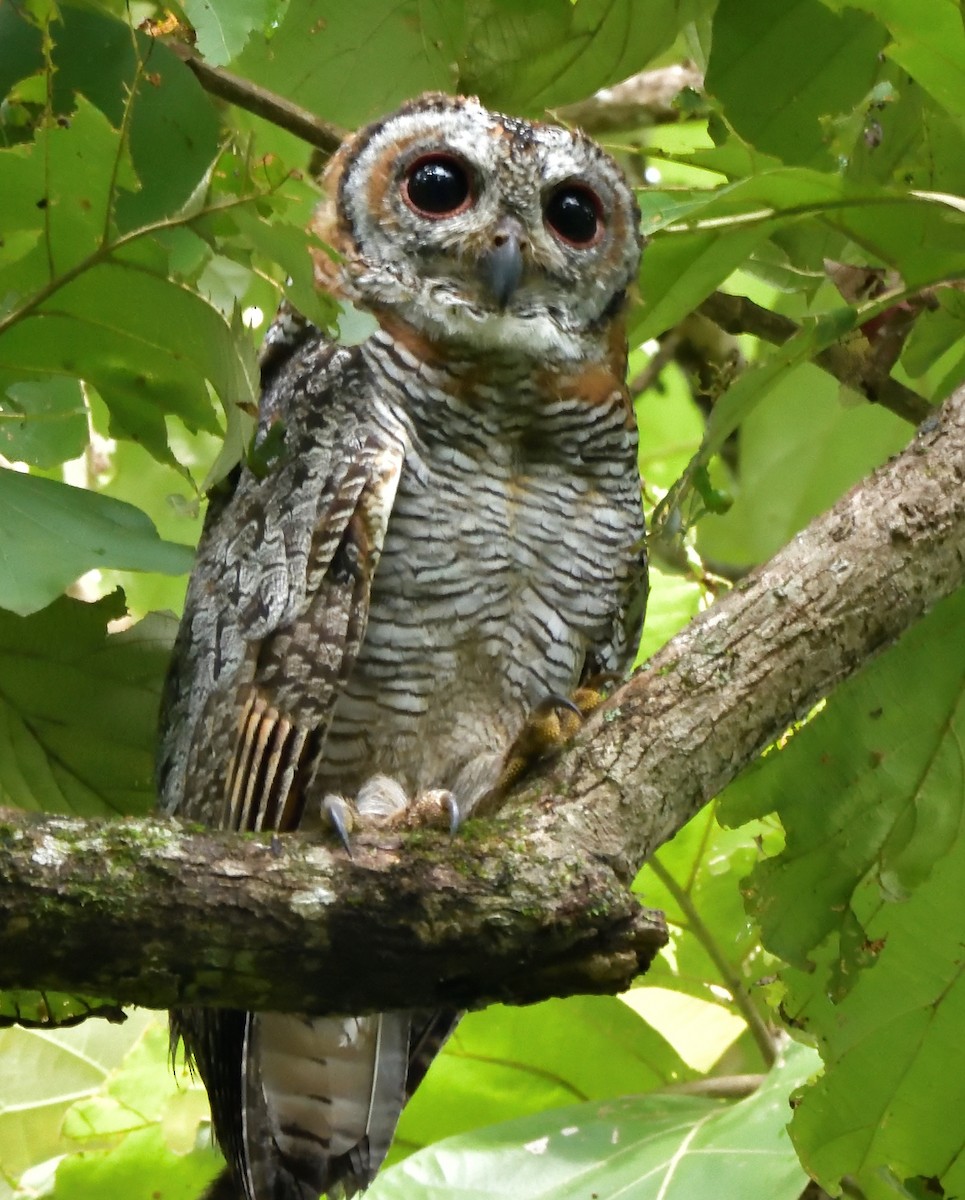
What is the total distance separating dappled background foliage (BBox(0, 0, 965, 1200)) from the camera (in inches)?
80.7

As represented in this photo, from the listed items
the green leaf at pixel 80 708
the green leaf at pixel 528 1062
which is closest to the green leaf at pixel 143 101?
the green leaf at pixel 80 708

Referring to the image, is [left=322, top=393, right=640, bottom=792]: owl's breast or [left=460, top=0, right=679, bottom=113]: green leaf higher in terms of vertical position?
[left=460, top=0, right=679, bottom=113]: green leaf

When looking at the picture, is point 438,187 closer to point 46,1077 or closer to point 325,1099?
point 325,1099

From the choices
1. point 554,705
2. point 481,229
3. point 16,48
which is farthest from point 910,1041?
point 16,48

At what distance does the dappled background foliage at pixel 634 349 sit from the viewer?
2.05 m

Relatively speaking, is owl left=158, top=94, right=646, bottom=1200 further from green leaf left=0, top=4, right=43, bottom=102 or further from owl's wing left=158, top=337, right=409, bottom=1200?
green leaf left=0, top=4, right=43, bottom=102

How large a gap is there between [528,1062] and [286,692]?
1392 mm

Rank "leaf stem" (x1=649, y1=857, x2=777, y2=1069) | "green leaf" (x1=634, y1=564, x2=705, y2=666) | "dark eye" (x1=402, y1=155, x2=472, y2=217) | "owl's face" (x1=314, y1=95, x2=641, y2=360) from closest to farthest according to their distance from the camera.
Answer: "owl's face" (x1=314, y1=95, x2=641, y2=360) < "dark eye" (x1=402, y1=155, x2=472, y2=217) < "leaf stem" (x1=649, y1=857, x2=777, y2=1069) < "green leaf" (x1=634, y1=564, x2=705, y2=666)

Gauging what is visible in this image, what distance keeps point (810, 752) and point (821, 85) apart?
128cm

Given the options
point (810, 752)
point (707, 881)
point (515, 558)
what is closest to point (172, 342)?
point (515, 558)

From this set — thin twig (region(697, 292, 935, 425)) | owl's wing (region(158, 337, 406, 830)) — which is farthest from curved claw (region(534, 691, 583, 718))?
thin twig (region(697, 292, 935, 425))

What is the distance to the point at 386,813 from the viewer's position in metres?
2.69

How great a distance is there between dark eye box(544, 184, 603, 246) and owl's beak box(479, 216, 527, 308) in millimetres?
185

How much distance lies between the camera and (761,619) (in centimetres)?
211
